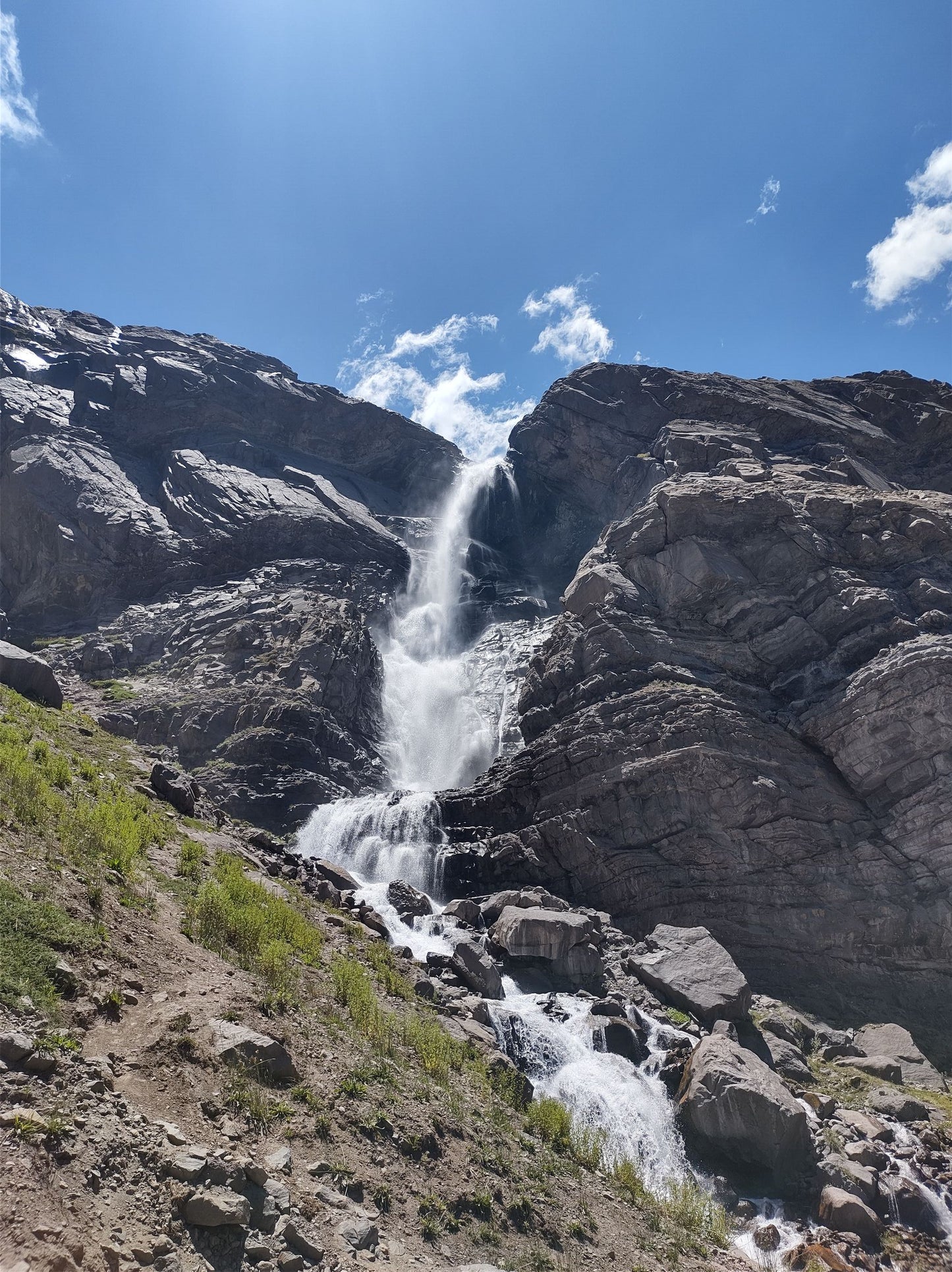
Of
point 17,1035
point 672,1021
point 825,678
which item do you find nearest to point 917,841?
point 825,678

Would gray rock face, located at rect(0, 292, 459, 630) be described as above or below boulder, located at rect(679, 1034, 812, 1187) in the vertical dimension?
above

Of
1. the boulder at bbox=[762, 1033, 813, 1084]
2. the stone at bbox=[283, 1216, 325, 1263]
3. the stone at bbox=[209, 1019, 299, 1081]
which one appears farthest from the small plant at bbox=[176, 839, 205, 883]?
the boulder at bbox=[762, 1033, 813, 1084]

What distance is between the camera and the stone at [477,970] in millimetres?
23328

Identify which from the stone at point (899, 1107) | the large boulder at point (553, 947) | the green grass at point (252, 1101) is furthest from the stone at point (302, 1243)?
the large boulder at point (553, 947)

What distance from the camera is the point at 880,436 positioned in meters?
61.4

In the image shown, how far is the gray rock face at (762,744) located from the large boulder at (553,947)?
664cm

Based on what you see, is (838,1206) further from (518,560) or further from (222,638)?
(518,560)

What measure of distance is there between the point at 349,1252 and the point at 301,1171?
1212 millimetres

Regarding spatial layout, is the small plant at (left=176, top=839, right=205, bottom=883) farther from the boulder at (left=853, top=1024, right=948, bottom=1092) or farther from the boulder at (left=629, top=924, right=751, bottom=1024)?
the boulder at (left=853, top=1024, right=948, bottom=1092)

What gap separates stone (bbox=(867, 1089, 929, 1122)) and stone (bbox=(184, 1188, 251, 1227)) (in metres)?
20.5

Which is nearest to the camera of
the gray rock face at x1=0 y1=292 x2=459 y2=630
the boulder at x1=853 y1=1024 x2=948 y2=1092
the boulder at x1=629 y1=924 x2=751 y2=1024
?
the boulder at x1=853 y1=1024 x2=948 y2=1092

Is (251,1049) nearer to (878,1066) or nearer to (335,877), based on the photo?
(335,877)

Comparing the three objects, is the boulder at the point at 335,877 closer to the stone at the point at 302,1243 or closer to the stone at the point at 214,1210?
the stone at the point at 302,1243

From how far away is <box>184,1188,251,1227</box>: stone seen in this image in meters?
7.13
